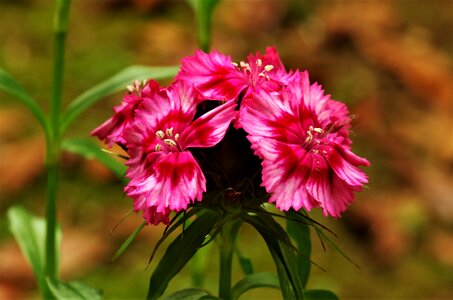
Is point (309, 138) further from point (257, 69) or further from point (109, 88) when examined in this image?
point (109, 88)

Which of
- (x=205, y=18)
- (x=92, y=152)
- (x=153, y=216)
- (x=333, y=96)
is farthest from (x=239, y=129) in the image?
(x=333, y=96)

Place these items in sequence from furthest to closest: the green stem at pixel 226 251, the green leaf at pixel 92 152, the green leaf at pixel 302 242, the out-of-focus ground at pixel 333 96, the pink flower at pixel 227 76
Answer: the out-of-focus ground at pixel 333 96
the green leaf at pixel 92 152
the green leaf at pixel 302 242
the green stem at pixel 226 251
the pink flower at pixel 227 76

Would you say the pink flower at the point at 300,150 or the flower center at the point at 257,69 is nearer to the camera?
the pink flower at the point at 300,150

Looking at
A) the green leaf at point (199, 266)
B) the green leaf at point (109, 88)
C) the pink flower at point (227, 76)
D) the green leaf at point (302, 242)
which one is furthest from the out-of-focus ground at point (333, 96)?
the pink flower at point (227, 76)

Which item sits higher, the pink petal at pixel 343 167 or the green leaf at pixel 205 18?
the green leaf at pixel 205 18

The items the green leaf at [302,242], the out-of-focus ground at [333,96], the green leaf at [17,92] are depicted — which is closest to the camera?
the green leaf at [302,242]

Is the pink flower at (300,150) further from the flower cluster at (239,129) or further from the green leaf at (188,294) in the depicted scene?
the green leaf at (188,294)

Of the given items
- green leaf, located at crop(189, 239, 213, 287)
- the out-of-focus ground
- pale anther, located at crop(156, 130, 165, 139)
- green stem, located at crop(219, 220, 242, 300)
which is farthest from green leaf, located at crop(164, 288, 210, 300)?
the out-of-focus ground

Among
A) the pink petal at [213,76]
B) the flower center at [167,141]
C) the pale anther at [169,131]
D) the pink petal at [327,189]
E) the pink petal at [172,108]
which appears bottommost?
the pink petal at [327,189]
